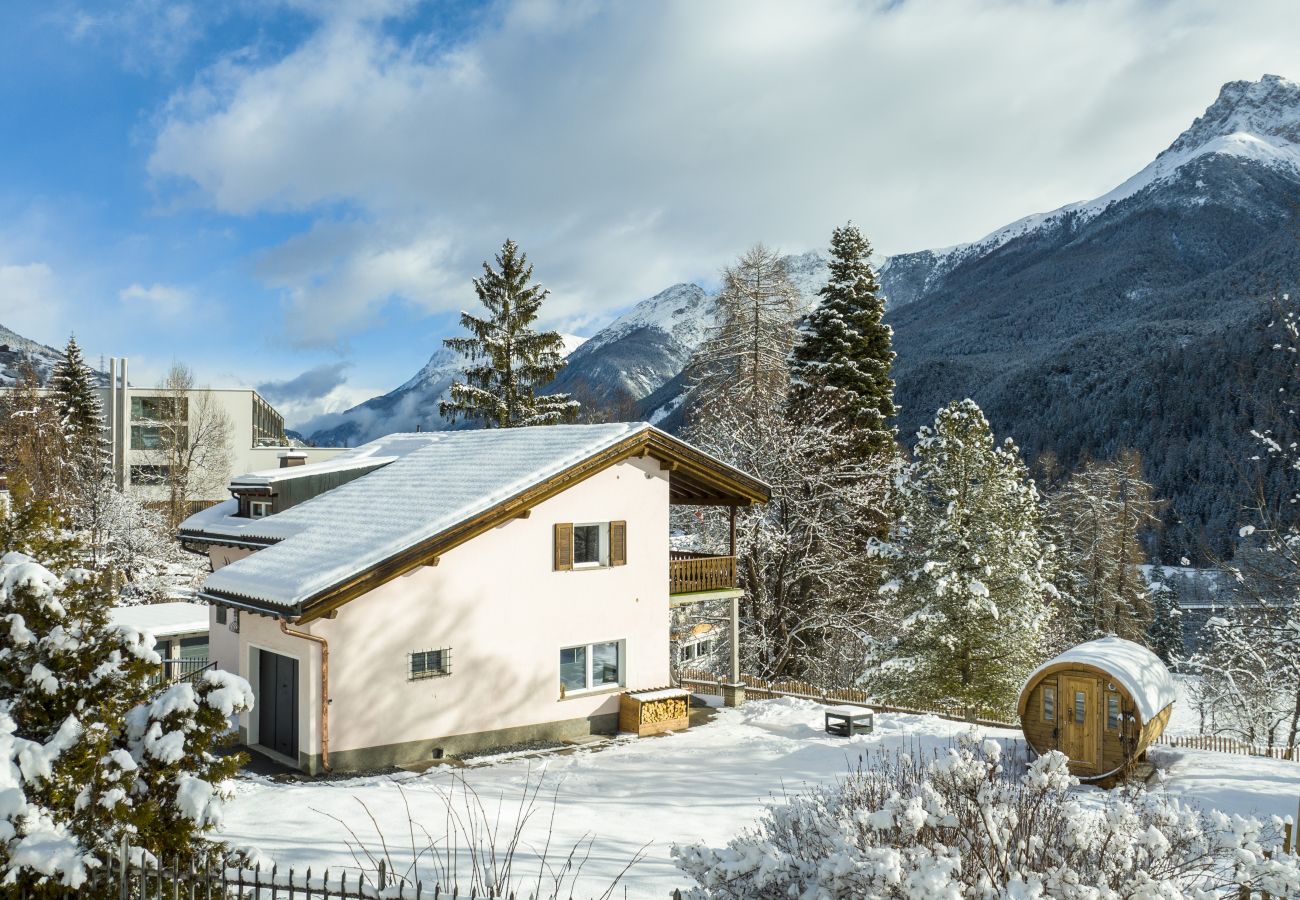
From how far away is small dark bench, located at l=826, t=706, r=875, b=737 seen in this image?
18672 mm

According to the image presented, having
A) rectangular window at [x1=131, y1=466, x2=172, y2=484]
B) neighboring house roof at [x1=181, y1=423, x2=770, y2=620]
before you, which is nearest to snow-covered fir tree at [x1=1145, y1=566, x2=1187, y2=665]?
neighboring house roof at [x1=181, y1=423, x2=770, y2=620]

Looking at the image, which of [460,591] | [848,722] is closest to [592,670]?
[460,591]

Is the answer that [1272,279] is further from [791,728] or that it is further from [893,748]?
[791,728]

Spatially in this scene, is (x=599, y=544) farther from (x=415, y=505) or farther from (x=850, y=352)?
(x=850, y=352)

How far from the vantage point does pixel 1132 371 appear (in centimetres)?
→ 11656

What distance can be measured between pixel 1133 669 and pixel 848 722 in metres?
5.82

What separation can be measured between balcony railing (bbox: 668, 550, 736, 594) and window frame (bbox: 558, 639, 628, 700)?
2.09m

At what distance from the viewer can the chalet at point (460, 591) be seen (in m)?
15.5

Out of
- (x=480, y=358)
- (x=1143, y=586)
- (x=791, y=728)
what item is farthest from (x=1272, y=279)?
(x=1143, y=586)

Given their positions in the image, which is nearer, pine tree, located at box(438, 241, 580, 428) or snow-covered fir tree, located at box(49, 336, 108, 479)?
pine tree, located at box(438, 241, 580, 428)

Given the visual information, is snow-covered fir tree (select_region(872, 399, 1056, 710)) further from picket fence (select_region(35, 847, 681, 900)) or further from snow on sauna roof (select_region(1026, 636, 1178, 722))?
picket fence (select_region(35, 847, 681, 900))

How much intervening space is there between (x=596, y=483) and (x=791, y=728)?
704 cm

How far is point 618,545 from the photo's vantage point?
64.3 ft

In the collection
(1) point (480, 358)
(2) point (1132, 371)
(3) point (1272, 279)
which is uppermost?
(2) point (1132, 371)
